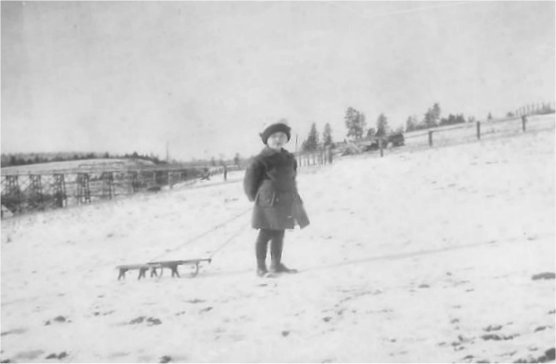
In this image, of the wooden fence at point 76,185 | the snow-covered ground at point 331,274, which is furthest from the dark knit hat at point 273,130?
the wooden fence at point 76,185

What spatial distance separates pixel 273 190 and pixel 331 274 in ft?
1.68

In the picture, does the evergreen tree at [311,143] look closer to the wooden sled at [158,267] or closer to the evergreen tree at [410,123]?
the evergreen tree at [410,123]

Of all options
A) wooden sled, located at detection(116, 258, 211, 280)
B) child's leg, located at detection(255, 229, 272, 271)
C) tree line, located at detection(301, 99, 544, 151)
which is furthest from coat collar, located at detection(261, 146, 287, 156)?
wooden sled, located at detection(116, 258, 211, 280)

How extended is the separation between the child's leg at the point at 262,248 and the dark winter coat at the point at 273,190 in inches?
1.5

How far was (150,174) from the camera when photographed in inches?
116

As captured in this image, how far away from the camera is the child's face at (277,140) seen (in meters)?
2.71

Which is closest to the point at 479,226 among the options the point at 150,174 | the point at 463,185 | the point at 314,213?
the point at 463,185

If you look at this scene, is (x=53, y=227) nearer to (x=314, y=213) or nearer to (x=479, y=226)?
(x=314, y=213)

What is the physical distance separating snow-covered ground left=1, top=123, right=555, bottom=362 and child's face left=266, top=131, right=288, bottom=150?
201 mm

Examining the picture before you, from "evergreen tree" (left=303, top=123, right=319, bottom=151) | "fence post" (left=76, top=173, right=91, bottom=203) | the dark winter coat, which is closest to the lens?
the dark winter coat

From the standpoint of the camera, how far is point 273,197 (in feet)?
8.72

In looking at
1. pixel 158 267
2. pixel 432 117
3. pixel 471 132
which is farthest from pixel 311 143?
pixel 158 267

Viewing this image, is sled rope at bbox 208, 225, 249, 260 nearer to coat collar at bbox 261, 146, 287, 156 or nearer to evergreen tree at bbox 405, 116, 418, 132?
coat collar at bbox 261, 146, 287, 156

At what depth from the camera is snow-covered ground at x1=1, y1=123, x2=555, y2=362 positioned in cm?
232
